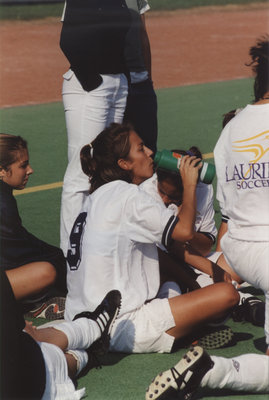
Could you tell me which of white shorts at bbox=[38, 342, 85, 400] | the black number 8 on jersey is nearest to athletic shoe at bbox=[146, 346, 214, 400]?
white shorts at bbox=[38, 342, 85, 400]

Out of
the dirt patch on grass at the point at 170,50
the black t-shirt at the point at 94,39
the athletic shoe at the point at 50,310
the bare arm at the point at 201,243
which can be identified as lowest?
the dirt patch on grass at the point at 170,50

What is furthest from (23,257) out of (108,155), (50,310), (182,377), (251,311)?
→ (182,377)

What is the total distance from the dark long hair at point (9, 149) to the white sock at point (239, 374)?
1.97 m

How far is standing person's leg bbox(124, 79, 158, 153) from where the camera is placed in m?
6.35

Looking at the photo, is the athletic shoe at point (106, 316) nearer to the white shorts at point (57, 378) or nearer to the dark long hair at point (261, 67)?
the white shorts at point (57, 378)

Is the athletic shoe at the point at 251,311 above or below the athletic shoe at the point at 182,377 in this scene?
below

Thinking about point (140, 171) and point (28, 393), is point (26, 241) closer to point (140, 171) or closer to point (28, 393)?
point (140, 171)

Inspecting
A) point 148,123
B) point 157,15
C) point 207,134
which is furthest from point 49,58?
point 148,123

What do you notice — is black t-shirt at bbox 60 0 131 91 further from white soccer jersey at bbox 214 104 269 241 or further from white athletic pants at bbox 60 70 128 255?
white soccer jersey at bbox 214 104 269 241

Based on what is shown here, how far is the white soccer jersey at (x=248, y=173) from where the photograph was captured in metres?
4.09

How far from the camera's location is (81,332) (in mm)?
4219

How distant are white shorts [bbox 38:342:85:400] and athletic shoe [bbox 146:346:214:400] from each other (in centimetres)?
38

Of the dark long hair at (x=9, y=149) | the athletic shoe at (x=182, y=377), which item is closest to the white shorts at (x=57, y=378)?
the athletic shoe at (x=182, y=377)

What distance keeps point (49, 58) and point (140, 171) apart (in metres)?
12.9
